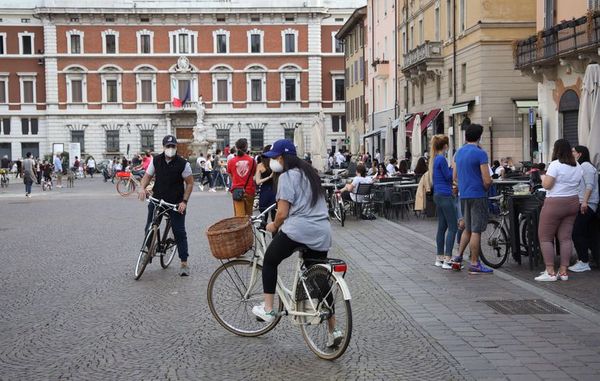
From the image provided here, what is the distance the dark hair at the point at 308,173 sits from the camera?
24.4 ft

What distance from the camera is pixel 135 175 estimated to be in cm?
4000

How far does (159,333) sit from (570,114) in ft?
77.0

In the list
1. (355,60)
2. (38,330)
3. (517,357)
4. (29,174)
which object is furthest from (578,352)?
(355,60)

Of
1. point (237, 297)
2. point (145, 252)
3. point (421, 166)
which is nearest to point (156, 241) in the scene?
point (145, 252)

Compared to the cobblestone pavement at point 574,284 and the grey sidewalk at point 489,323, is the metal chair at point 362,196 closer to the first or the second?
the grey sidewalk at point 489,323

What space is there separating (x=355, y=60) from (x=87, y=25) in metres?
27.4

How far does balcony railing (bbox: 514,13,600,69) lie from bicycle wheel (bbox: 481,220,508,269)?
13618 mm

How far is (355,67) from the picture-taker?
71750mm

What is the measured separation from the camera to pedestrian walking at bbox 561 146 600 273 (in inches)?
476

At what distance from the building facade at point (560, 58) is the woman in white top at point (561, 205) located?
14.2 m

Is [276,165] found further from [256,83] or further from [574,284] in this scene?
[256,83]

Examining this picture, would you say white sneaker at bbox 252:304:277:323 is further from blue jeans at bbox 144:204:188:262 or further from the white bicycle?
blue jeans at bbox 144:204:188:262

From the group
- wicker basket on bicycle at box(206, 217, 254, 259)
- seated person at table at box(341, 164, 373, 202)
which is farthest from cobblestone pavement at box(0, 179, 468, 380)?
seated person at table at box(341, 164, 373, 202)

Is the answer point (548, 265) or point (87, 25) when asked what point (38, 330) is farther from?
point (87, 25)
